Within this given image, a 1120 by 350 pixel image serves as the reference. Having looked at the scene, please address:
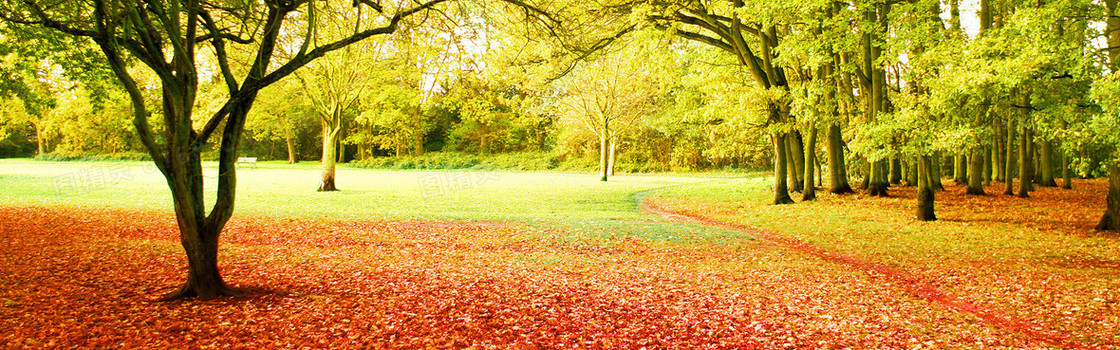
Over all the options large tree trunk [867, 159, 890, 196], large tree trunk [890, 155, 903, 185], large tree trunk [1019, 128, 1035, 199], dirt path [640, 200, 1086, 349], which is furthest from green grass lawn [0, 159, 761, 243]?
large tree trunk [1019, 128, 1035, 199]

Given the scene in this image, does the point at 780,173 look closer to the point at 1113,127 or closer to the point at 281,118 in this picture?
the point at 1113,127

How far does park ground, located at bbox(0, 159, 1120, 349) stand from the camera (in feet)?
19.0

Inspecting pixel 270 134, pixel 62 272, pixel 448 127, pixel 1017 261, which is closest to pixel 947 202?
pixel 1017 261

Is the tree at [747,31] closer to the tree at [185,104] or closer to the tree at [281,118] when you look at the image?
the tree at [185,104]

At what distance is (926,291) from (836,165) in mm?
16748

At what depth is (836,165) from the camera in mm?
23656

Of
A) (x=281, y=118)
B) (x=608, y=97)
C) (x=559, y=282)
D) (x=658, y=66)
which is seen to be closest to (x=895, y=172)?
(x=608, y=97)

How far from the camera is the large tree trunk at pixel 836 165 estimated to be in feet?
75.0

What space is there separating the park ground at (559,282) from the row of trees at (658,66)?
4.56 ft

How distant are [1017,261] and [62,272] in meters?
14.9

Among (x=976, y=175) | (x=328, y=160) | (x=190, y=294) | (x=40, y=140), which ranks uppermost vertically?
(x=40, y=140)

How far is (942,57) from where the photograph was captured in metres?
13.2

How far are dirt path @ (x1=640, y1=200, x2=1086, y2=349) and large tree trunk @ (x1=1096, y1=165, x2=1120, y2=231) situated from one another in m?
7.35

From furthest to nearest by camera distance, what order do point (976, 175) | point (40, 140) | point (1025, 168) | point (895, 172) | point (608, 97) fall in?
point (40, 140) → point (608, 97) → point (895, 172) → point (1025, 168) → point (976, 175)
